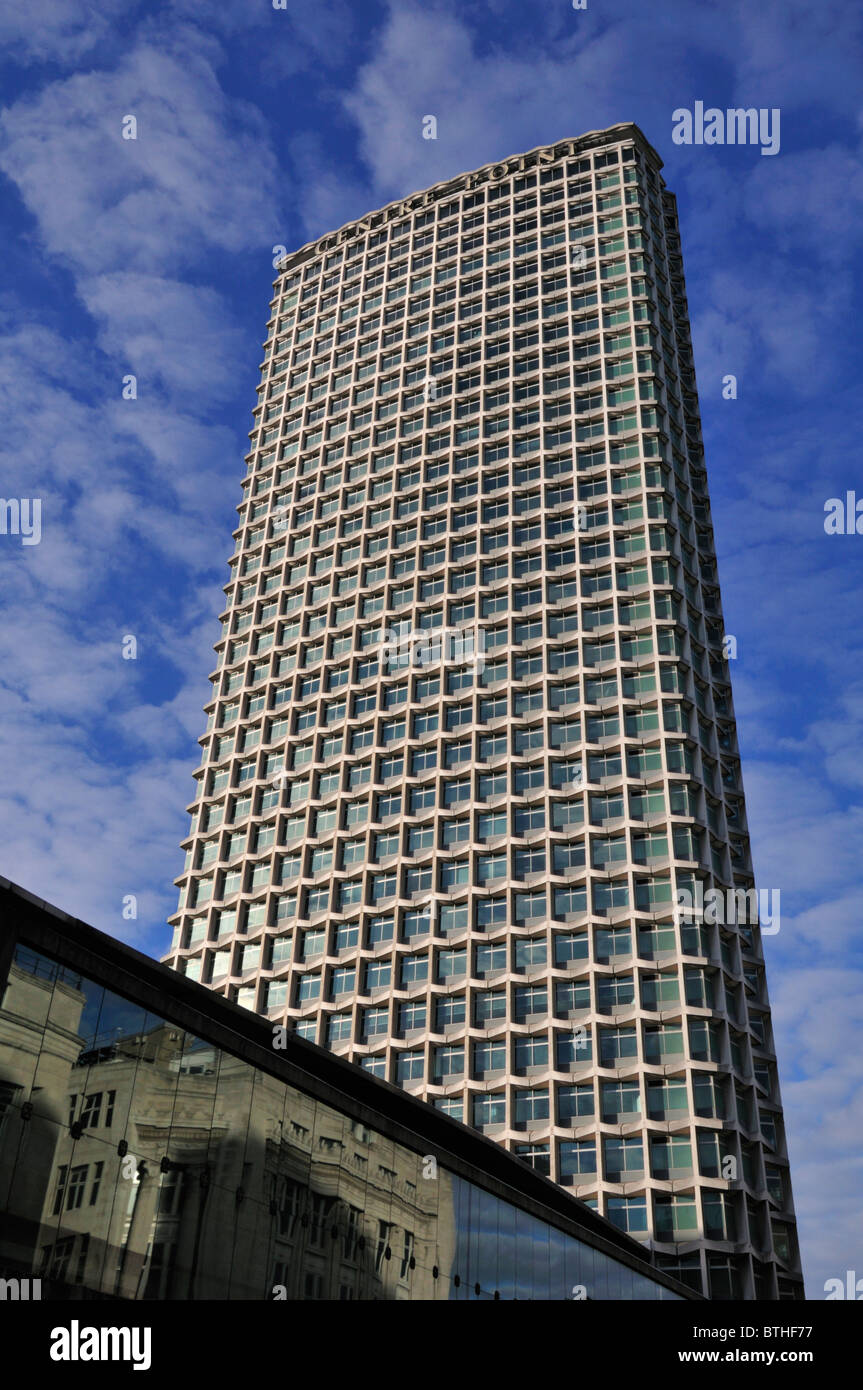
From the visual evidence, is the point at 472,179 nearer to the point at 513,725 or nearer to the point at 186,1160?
the point at 513,725

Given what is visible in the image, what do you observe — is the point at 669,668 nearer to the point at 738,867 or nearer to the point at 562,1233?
the point at 738,867

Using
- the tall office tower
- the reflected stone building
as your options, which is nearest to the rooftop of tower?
the tall office tower

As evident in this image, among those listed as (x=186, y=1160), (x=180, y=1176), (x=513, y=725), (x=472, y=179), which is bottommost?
(x=180, y=1176)

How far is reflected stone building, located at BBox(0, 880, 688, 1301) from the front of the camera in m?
23.0

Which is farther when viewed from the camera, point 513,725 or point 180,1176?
point 513,725

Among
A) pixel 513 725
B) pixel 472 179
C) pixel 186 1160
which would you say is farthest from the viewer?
pixel 472 179

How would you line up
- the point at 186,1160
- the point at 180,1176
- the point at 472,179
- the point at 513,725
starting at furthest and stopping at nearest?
1. the point at 472,179
2. the point at 513,725
3. the point at 186,1160
4. the point at 180,1176

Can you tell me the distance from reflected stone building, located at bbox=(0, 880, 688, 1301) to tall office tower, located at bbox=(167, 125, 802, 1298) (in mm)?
33751

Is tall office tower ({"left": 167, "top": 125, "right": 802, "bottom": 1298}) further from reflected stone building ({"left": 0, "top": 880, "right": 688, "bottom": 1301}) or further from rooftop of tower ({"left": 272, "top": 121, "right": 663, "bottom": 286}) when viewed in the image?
→ reflected stone building ({"left": 0, "top": 880, "right": 688, "bottom": 1301})

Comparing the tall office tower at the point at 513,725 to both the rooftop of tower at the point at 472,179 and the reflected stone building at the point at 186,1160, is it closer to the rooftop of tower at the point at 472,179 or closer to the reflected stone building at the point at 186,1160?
the rooftop of tower at the point at 472,179

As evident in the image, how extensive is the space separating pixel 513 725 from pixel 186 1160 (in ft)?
189

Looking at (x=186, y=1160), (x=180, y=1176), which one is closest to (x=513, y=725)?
(x=186, y=1160)

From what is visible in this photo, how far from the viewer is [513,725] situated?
270 feet
